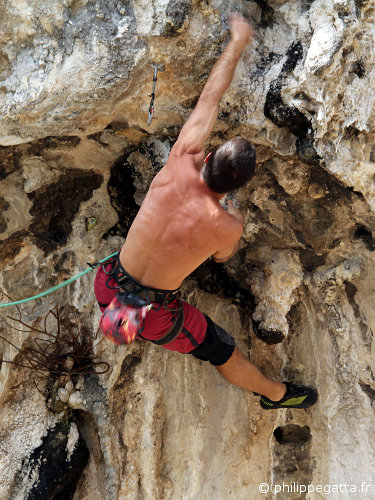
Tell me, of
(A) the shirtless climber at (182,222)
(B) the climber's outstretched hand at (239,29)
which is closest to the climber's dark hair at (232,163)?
(A) the shirtless climber at (182,222)

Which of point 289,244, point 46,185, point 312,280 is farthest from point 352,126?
point 46,185

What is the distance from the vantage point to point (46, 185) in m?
2.63

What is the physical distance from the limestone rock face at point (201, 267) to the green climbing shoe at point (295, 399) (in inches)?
3.3

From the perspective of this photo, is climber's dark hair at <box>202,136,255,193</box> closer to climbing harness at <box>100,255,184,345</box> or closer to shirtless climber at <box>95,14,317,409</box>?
shirtless climber at <box>95,14,317,409</box>

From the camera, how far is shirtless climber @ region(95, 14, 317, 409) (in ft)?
6.60

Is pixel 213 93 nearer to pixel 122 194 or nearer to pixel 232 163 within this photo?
pixel 232 163

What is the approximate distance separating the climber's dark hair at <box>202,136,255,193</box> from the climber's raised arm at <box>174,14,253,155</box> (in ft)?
0.48

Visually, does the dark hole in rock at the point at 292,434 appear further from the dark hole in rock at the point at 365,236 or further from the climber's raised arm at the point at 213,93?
the climber's raised arm at the point at 213,93

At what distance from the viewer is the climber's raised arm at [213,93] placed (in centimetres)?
207

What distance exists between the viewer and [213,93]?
2.10 meters

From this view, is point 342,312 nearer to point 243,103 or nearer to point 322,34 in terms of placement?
point 243,103

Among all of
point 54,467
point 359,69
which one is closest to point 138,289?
point 54,467

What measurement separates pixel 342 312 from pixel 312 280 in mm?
248

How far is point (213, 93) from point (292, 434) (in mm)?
2152
